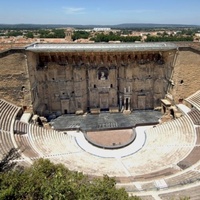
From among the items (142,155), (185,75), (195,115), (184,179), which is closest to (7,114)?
(142,155)

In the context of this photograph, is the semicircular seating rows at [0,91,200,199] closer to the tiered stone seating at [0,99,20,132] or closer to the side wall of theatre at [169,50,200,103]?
the tiered stone seating at [0,99,20,132]

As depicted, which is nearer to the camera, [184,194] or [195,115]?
[184,194]

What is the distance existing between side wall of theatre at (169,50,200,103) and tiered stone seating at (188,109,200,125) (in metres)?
3.74

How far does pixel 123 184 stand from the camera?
18.4 metres

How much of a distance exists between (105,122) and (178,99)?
406 inches

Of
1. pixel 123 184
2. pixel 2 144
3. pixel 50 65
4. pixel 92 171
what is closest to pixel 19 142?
pixel 2 144

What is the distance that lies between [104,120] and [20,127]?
1170 centimetres

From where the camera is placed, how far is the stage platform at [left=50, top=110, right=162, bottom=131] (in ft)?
104

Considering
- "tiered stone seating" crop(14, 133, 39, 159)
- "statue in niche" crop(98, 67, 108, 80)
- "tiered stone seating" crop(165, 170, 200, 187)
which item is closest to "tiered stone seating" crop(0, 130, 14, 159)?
"tiered stone seating" crop(14, 133, 39, 159)

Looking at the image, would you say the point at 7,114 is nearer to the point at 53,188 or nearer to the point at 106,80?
the point at 106,80

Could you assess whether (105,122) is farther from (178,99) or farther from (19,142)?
(19,142)

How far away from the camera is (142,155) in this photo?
24.5 m

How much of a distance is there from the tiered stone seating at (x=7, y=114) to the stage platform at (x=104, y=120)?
5.60 metres

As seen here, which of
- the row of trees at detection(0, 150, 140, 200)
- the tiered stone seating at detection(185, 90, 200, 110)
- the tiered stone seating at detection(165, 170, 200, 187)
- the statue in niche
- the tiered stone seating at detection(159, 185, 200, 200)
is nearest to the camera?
the row of trees at detection(0, 150, 140, 200)
